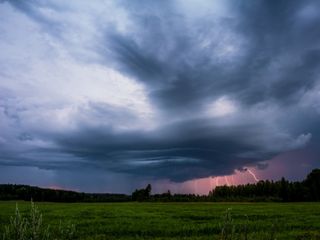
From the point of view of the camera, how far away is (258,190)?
187500mm

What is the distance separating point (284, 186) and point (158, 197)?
48002 mm

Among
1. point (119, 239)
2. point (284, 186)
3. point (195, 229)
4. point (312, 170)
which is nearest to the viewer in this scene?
point (119, 239)

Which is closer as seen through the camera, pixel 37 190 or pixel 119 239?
pixel 119 239

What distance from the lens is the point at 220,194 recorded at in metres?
198

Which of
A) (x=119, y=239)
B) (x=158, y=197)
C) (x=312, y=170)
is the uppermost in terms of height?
(x=312, y=170)

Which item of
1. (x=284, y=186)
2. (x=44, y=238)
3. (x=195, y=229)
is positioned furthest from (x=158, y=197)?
(x=44, y=238)

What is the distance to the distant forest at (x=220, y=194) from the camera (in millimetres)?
149625

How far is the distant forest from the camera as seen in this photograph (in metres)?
150

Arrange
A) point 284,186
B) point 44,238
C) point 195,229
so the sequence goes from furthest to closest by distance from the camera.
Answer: point 284,186 → point 195,229 → point 44,238

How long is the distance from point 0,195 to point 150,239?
167 metres

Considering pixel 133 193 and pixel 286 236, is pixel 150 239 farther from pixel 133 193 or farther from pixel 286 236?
pixel 133 193

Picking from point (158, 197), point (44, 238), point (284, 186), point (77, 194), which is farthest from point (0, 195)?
point (44, 238)

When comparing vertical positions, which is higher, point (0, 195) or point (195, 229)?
point (0, 195)

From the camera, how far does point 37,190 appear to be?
568 ft
